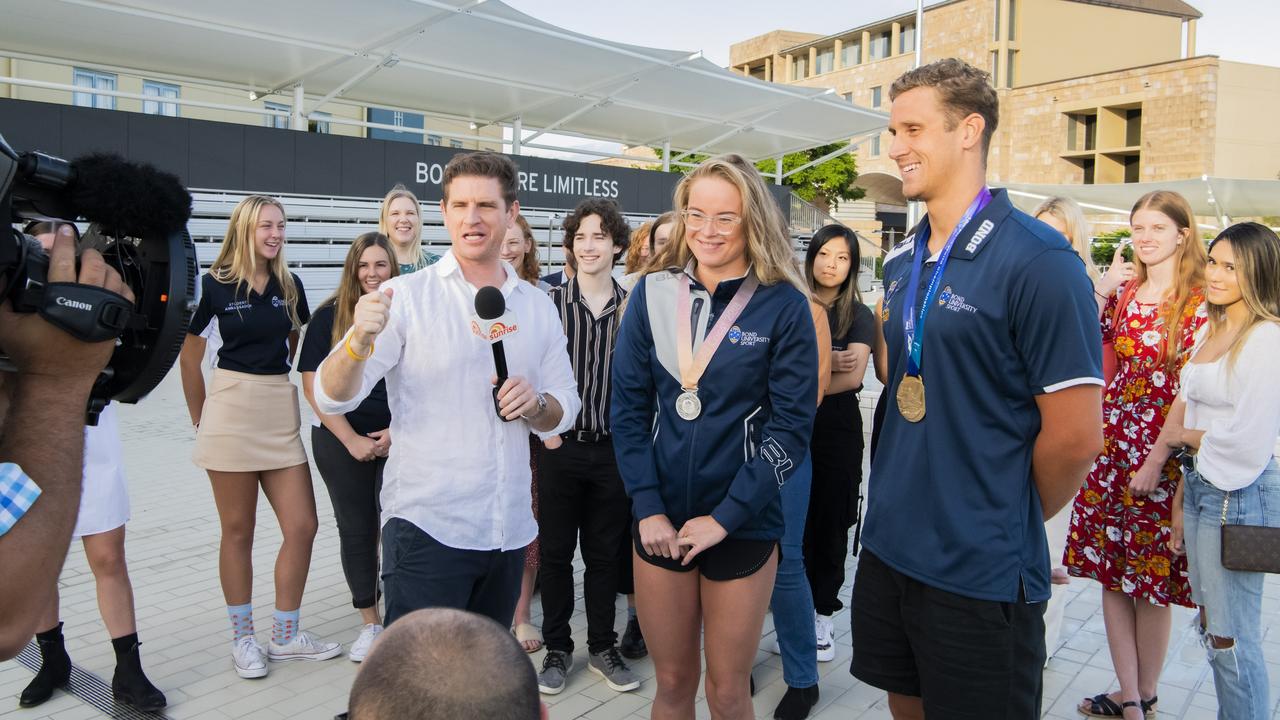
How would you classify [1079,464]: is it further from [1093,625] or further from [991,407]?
[1093,625]

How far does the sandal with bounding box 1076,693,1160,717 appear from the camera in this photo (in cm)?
393

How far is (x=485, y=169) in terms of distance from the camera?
3082 mm

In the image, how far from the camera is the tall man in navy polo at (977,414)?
7.40ft

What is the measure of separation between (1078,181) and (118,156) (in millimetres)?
67710

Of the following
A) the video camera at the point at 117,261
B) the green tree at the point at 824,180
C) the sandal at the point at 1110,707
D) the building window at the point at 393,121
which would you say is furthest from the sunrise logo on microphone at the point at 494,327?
the green tree at the point at 824,180

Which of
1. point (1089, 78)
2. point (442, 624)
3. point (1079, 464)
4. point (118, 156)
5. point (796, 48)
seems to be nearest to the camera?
point (442, 624)

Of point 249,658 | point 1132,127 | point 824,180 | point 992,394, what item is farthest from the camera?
point 1132,127

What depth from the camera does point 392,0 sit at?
11.9 meters

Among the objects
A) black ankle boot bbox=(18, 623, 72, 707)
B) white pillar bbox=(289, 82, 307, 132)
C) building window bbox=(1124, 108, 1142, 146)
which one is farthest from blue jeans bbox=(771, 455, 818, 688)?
building window bbox=(1124, 108, 1142, 146)

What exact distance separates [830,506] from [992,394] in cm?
255

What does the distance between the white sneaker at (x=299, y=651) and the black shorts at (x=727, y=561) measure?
2395 millimetres

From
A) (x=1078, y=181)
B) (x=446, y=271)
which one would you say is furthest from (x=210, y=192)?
(x=1078, y=181)

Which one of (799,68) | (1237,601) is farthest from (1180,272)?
(799,68)

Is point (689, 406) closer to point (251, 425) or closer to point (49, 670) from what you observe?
point (251, 425)
